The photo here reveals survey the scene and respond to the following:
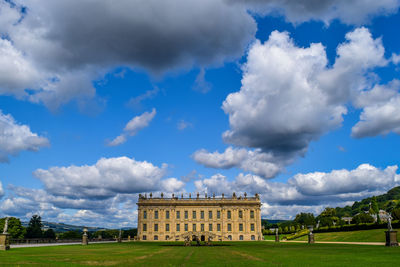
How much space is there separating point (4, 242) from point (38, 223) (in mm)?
63511

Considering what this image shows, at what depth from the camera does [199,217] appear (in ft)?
268

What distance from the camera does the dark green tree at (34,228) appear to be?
8094cm

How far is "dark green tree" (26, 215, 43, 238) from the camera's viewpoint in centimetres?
8094

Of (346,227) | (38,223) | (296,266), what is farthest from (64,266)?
(38,223)

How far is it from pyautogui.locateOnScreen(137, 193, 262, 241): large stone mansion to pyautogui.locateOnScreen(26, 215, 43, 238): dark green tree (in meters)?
25.9

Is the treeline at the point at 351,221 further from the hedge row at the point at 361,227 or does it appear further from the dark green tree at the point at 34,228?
the dark green tree at the point at 34,228

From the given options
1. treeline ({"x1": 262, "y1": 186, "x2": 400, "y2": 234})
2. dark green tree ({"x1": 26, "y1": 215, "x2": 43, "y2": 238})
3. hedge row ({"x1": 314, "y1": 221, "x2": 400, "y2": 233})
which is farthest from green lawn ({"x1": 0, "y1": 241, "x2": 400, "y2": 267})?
dark green tree ({"x1": 26, "y1": 215, "x2": 43, "y2": 238})

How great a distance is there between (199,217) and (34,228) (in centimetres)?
4249

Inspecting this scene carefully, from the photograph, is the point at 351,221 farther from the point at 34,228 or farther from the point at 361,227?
the point at 34,228

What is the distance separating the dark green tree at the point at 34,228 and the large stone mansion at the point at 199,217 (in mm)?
25872

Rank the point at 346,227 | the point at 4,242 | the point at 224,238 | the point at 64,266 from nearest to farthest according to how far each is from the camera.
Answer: the point at 64,266, the point at 4,242, the point at 346,227, the point at 224,238

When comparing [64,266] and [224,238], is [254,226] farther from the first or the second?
[64,266]

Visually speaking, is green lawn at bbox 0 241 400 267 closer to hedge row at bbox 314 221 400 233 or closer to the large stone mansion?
hedge row at bbox 314 221 400 233

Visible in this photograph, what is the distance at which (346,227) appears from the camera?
63.1 metres
